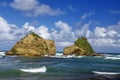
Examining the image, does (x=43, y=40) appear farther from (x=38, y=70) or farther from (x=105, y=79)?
(x=105, y=79)

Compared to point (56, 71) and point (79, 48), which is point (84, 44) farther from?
point (56, 71)

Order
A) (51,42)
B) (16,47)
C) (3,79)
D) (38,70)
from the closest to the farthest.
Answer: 1. (3,79)
2. (38,70)
3. (16,47)
4. (51,42)

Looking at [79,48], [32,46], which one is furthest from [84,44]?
[32,46]

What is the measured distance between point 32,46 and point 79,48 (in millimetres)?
19608

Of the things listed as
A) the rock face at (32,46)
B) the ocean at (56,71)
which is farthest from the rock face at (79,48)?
the ocean at (56,71)

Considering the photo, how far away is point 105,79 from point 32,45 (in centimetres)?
7929

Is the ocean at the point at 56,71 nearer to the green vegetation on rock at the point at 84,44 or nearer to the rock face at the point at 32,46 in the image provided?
the rock face at the point at 32,46

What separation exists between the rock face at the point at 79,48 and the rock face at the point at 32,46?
7.73 metres

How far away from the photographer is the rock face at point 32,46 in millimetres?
115062

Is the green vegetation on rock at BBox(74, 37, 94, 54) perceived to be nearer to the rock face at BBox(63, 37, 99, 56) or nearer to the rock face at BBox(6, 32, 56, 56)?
the rock face at BBox(63, 37, 99, 56)

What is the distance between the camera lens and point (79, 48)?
12406cm

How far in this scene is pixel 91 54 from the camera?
418ft

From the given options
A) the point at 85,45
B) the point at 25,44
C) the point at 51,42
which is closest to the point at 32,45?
the point at 25,44

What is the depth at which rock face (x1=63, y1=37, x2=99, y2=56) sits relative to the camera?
406ft
